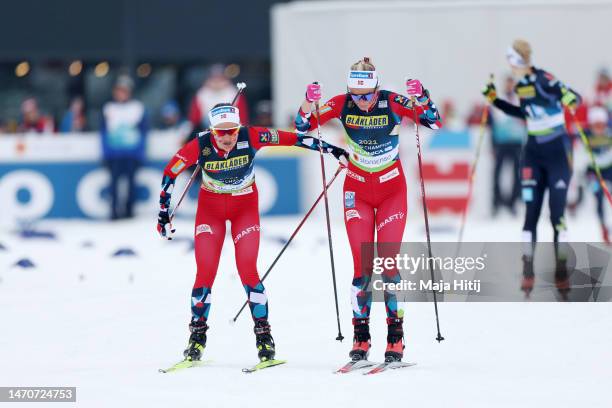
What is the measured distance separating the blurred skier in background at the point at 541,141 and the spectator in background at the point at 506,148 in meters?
6.59

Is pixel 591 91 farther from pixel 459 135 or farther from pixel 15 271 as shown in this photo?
pixel 15 271

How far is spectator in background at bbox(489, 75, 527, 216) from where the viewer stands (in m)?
20.2

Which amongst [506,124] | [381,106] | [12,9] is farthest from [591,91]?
[381,106]

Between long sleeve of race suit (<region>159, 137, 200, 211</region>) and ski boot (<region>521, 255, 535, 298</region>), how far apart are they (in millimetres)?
4309

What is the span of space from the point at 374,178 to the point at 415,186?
9.98 meters

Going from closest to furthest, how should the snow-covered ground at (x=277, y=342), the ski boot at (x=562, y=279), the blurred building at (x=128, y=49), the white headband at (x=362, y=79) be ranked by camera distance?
1. the snow-covered ground at (x=277, y=342)
2. the white headband at (x=362, y=79)
3. the ski boot at (x=562, y=279)
4. the blurred building at (x=128, y=49)

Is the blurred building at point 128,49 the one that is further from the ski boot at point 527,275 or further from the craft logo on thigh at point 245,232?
the craft logo on thigh at point 245,232

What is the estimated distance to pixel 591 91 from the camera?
2348 cm

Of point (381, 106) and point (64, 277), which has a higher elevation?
point (381, 106)

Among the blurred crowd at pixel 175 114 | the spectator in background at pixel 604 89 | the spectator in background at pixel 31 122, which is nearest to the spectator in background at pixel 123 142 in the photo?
the blurred crowd at pixel 175 114

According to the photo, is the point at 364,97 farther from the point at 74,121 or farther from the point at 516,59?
the point at 74,121

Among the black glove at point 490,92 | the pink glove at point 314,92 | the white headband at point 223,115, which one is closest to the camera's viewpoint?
the white headband at point 223,115

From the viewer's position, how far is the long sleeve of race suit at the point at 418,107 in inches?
401

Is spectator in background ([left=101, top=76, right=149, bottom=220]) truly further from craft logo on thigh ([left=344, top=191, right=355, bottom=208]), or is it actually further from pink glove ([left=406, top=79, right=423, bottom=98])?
pink glove ([left=406, top=79, right=423, bottom=98])
